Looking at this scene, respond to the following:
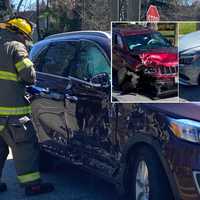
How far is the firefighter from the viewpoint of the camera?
21.1 feet

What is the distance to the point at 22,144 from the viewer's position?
6.57 metres

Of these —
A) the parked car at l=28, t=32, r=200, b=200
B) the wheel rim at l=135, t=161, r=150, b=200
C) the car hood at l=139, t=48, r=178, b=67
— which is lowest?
Result: the wheel rim at l=135, t=161, r=150, b=200

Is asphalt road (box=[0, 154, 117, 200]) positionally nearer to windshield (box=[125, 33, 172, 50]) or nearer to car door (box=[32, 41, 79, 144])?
car door (box=[32, 41, 79, 144])

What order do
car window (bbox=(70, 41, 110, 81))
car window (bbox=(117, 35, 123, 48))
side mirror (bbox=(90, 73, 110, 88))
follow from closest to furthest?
car window (bbox=(117, 35, 123, 48)), side mirror (bbox=(90, 73, 110, 88)), car window (bbox=(70, 41, 110, 81))

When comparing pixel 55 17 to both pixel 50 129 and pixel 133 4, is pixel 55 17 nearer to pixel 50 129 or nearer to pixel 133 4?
pixel 133 4

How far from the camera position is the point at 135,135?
5.19 m

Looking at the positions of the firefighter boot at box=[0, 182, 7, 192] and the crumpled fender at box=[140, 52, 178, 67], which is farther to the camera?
the firefighter boot at box=[0, 182, 7, 192]

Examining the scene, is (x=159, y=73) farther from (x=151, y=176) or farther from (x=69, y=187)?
(x=69, y=187)

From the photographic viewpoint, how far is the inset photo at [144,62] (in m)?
4.63

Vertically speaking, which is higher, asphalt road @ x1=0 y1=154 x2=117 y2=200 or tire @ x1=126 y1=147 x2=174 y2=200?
tire @ x1=126 y1=147 x2=174 y2=200

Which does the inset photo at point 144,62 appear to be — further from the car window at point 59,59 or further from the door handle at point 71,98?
the car window at point 59,59

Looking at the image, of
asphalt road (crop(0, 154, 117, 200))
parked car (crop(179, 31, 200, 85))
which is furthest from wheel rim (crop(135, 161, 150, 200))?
asphalt road (crop(0, 154, 117, 200))

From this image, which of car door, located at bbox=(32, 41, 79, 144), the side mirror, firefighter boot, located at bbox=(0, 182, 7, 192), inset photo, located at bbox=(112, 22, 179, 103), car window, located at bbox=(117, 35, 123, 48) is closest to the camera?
inset photo, located at bbox=(112, 22, 179, 103)

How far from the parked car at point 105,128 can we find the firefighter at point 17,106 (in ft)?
1.20
